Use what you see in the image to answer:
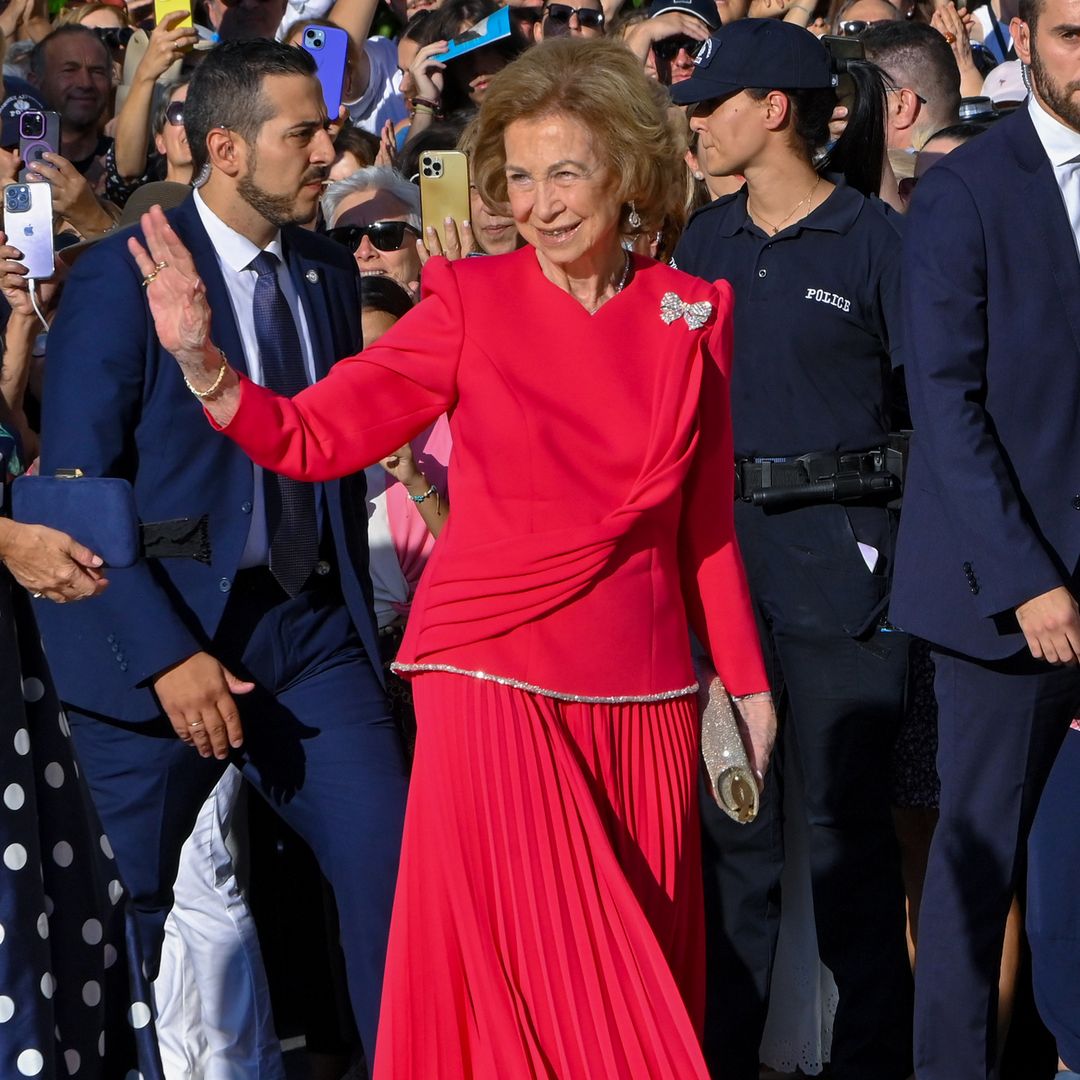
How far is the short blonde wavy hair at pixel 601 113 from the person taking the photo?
3777mm

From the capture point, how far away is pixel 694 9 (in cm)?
781

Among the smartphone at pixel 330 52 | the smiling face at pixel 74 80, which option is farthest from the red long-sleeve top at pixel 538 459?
the smiling face at pixel 74 80

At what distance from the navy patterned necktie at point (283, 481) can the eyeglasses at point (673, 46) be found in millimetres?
3651

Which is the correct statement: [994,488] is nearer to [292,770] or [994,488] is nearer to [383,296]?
[292,770]

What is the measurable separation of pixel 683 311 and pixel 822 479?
1.27m

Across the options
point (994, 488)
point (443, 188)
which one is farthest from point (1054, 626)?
point (443, 188)

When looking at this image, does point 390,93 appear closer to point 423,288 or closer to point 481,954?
point 423,288

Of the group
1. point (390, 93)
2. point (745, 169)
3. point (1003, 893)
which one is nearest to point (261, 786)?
point (1003, 893)

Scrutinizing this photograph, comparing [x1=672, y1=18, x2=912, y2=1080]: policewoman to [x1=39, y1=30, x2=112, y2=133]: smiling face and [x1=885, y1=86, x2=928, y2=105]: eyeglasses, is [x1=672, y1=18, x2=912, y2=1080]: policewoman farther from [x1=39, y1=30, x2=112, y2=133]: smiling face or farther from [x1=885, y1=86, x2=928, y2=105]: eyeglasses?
[x1=39, y1=30, x2=112, y2=133]: smiling face

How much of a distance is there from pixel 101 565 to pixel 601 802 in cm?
105

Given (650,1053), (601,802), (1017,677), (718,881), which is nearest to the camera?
(650,1053)

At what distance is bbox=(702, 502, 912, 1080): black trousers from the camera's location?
501cm

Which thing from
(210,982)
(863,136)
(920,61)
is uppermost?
(920,61)

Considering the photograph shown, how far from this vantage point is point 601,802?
3.71 m
